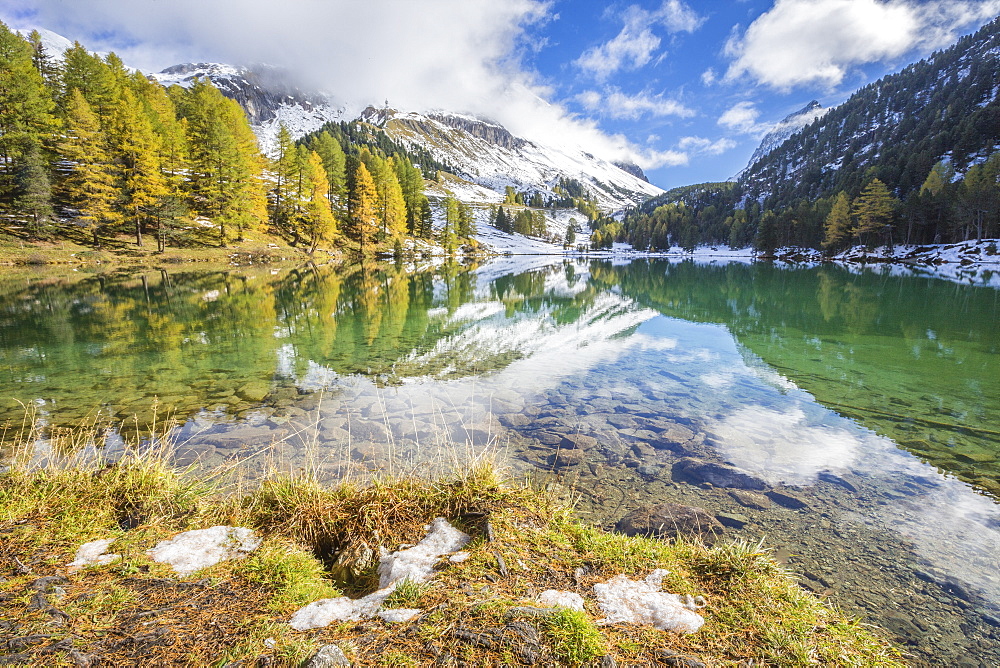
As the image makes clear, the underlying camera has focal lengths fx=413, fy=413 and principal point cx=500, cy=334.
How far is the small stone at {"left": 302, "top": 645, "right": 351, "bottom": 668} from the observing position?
2299mm

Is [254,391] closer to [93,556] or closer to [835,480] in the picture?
[93,556]

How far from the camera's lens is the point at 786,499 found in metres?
6.13

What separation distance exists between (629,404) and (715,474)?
318cm

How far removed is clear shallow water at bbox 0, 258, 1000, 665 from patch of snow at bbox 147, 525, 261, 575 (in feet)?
3.14

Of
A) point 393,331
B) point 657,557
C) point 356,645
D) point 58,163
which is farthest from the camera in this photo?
point 58,163

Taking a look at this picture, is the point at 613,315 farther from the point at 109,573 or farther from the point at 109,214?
the point at 109,214

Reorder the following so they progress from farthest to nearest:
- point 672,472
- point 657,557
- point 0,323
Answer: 1. point 0,323
2. point 672,472
3. point 657,557

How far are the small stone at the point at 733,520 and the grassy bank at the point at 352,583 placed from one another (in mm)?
1626

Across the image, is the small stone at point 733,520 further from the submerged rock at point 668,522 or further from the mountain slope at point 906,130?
the mountain slope at point 906,130

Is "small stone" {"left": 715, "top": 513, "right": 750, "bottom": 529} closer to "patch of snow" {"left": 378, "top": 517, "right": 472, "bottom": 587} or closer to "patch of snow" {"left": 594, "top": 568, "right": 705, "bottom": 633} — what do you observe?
"patch of snow" {"left": 594, "top": 568, "right": 705, "bottom": 633}

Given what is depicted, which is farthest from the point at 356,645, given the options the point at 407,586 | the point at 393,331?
the point at 393,331

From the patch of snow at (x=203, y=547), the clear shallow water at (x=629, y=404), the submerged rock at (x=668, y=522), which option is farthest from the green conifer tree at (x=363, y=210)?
the submerged rock at (x=668, y=522)

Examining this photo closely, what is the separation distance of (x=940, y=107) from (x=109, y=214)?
217 m

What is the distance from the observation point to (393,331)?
1739 cm
